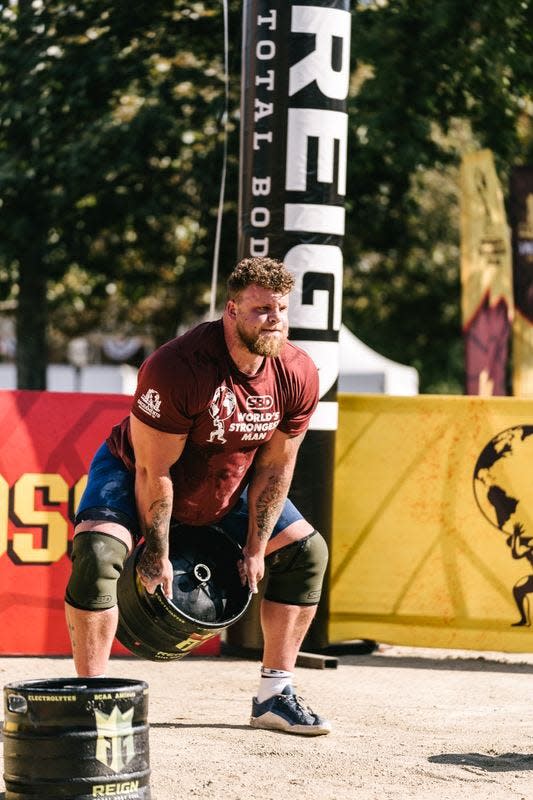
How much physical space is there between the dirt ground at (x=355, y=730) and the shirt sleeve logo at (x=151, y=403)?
1319 millimetres

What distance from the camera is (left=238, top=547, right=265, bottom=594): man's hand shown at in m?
5.57

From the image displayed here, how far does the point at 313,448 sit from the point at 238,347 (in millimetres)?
2429

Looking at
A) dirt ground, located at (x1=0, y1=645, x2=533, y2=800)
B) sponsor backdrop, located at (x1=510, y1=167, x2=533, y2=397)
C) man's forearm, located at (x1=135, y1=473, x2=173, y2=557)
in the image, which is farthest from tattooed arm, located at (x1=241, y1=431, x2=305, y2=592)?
sponsor backdrop, located at (x1=510, y1=167, x2=533, y2=397)

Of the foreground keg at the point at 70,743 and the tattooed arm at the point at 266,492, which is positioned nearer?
the foreground keg at the point at 70,743

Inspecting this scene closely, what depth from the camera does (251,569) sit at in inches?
219

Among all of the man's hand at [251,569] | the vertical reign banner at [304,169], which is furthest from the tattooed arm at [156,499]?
the vertical reign banner at [304,169]

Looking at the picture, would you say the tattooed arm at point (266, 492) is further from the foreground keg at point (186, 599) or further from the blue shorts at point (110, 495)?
the blue shorts at point (110, 495)

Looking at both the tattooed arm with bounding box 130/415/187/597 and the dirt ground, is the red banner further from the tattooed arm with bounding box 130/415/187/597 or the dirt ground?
the tattooed arm with bounding box 130/415/187/597

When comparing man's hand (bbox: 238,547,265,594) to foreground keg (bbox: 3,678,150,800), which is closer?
foreground keg (bbox: 3,678,150,800)

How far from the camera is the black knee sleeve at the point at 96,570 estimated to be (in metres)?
5.29

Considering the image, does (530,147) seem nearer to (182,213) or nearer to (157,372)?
(182,213)

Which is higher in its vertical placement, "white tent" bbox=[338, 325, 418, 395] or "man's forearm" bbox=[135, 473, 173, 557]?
"white tent" bbox=[338, 325, 418, 395]

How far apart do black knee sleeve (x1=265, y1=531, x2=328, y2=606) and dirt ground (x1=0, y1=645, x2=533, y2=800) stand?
0.58 m

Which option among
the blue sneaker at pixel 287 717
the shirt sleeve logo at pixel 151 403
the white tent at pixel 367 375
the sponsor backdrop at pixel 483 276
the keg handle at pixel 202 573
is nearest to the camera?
the shirt sleeve logo at pixel 151 403
